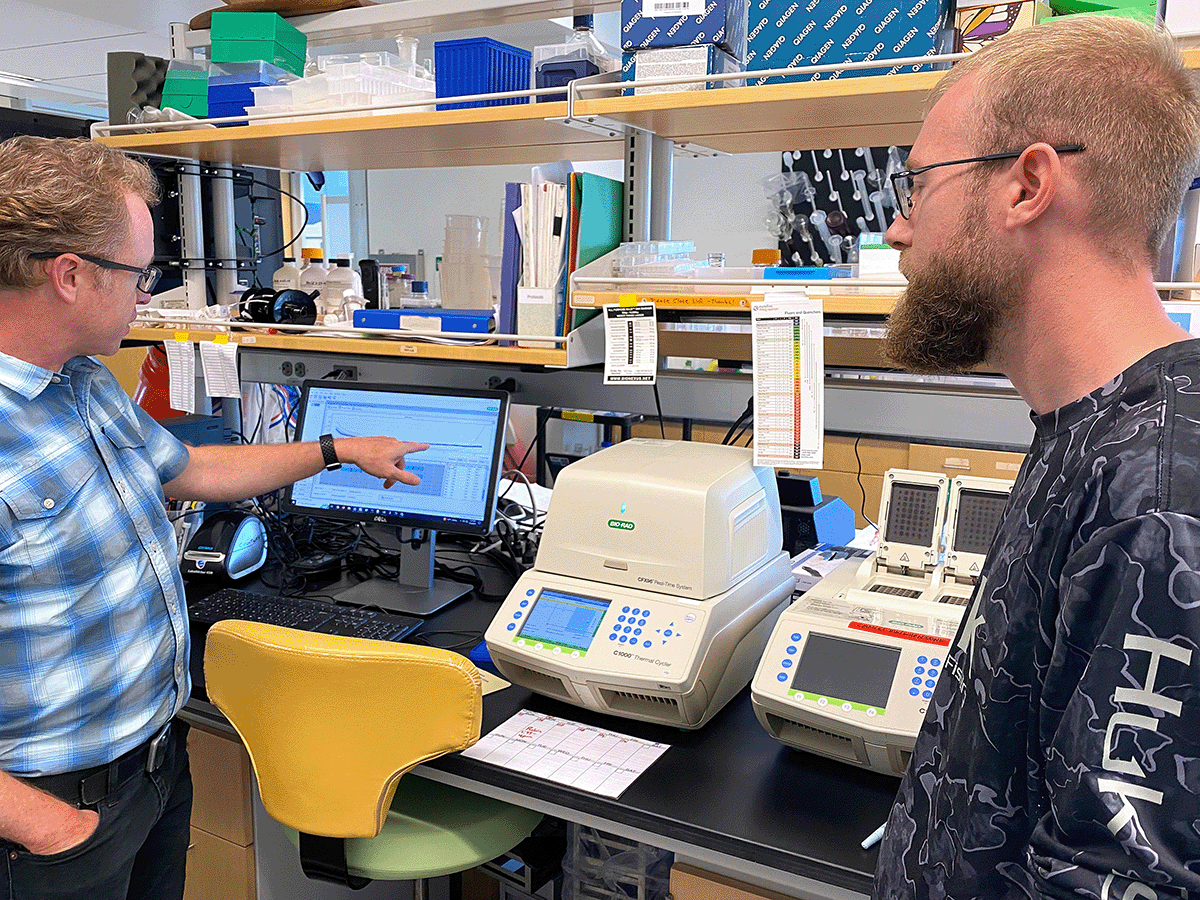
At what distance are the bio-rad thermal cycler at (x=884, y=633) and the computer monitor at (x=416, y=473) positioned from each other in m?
0.75

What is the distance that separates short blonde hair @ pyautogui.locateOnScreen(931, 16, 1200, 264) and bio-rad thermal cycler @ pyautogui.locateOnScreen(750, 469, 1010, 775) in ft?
2.33

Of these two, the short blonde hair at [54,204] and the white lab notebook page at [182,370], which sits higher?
the short blonde hair at [54,204]

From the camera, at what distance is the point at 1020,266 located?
77 cm

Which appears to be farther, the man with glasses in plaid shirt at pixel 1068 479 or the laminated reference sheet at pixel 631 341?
the laminated reference sheet at pixel 631 341

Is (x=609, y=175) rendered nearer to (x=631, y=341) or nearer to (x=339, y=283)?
(x=339, y=283)

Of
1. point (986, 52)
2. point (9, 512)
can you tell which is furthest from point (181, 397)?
point (986, 52)

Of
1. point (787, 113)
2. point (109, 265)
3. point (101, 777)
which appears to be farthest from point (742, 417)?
point (101, 777)

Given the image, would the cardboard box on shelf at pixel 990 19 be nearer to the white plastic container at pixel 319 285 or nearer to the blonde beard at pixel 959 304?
the blonde beard at pixel 959 304

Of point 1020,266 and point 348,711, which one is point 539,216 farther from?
point 1020,266

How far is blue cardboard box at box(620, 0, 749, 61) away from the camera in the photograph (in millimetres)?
1571

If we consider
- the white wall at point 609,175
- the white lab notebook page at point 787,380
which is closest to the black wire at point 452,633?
the white lab notebook page at point 787,380

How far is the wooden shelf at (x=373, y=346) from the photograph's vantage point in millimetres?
1770

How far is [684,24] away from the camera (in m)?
1.59

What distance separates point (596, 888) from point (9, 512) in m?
1.40
